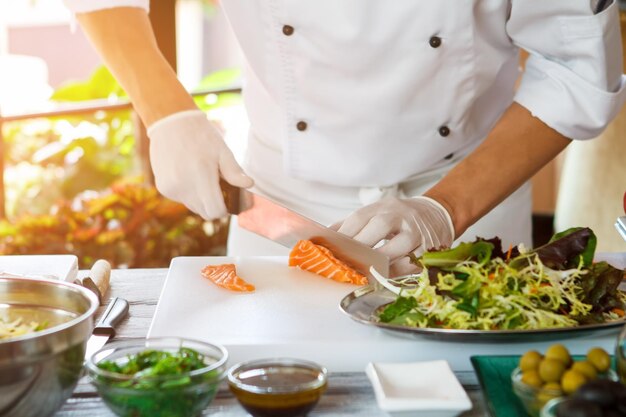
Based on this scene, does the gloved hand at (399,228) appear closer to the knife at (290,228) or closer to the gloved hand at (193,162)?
the knife at (290,228)

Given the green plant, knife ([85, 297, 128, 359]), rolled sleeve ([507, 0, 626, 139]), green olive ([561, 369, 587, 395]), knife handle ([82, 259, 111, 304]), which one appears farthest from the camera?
the green plant

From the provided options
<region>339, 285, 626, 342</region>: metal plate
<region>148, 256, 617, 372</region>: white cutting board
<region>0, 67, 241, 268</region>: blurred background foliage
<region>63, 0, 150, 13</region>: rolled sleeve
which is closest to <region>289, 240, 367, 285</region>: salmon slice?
<region>148, 256, 617, 372</region>: white cutting board

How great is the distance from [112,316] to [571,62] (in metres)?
1.22

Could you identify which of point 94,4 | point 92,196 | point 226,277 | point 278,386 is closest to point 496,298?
point 278,386

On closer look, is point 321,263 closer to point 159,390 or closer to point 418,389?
point 418,389

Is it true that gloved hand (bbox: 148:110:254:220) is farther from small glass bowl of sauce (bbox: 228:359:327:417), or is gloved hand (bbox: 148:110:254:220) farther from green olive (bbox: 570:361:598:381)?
green olive (bbox: 570:361:598:381)

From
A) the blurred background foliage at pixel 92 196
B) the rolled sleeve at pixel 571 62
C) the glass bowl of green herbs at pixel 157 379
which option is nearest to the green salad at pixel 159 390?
the glass bowl of green herbs at pixel 157 379

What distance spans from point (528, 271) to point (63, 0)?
1469mm

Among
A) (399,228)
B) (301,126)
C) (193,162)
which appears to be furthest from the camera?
(301,126)

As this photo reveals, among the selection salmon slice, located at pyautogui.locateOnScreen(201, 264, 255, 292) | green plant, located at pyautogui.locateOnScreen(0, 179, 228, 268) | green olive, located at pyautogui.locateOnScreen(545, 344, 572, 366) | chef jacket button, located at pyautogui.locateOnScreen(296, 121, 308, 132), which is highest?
chef jacket button, located at pyautogui.locateOnScreen(296, 121, 308, 132)

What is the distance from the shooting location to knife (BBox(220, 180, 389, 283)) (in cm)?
194

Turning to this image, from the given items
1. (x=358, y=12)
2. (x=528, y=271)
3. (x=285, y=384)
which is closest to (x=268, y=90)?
(x=358, y=12)

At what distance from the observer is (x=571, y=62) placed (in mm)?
2229

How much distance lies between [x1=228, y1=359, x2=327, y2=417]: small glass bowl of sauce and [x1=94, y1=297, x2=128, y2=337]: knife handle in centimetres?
41
